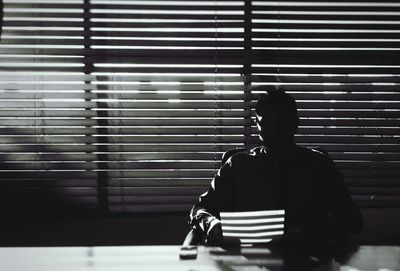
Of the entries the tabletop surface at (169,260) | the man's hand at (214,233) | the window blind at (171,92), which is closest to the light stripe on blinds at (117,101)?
the window blind at (171,92)

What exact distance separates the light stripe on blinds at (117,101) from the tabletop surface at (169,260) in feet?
2.65

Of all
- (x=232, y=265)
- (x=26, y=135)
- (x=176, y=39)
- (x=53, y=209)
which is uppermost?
(x=176, y=39)

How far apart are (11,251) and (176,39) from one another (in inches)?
52.4

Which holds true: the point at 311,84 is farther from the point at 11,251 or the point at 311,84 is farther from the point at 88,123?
the point at 11,251

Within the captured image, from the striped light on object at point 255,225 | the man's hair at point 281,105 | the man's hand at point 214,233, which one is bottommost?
the striped light on object at point 255,225

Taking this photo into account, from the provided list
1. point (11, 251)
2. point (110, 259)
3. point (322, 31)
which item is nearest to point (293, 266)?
point (110, 259)

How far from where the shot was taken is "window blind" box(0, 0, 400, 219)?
204 cm

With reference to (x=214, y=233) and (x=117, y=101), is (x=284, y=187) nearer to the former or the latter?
(x=214, y=233)

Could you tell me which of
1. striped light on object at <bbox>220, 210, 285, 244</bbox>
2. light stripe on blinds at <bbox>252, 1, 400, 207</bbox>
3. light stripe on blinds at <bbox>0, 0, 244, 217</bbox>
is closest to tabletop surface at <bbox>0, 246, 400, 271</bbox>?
striped light on object at <bbox>220, 210, 285, 244</bbox>

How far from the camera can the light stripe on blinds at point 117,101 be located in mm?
2035

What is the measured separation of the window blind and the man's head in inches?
17.2

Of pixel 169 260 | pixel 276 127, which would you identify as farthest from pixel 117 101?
pixel 169 260

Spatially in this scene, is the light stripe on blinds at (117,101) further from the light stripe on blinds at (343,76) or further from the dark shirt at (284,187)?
the dark shirt at (284,187)

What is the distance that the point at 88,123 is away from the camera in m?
2.04
